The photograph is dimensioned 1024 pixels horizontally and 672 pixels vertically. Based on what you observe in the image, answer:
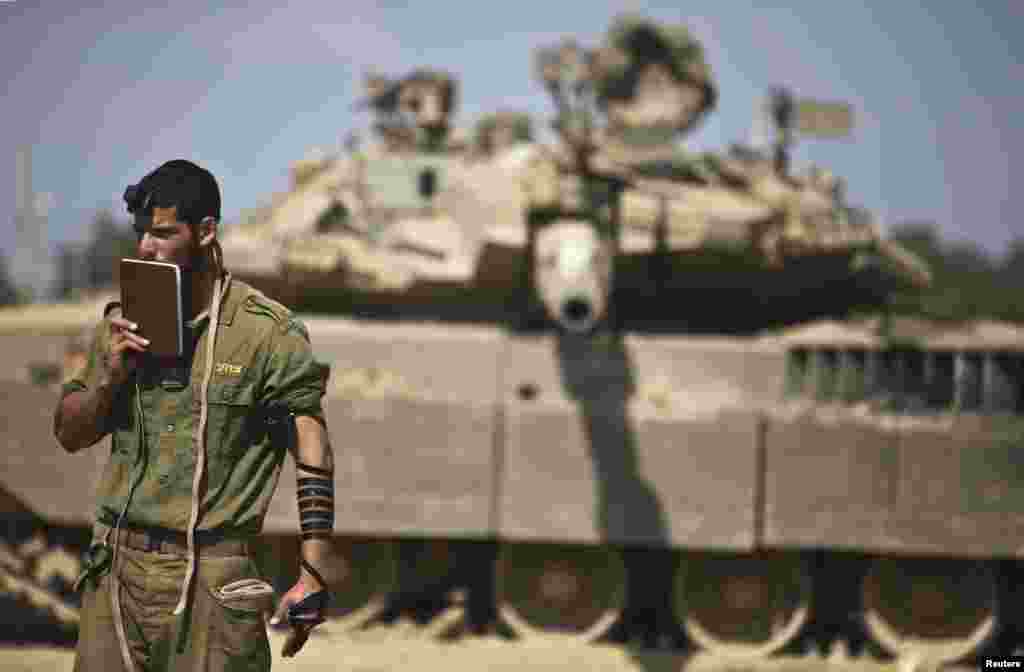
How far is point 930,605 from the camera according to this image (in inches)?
306

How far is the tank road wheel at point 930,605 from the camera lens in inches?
302

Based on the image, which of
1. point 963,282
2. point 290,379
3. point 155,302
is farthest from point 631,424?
point 963,282

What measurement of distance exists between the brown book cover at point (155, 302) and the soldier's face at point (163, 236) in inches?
1.9

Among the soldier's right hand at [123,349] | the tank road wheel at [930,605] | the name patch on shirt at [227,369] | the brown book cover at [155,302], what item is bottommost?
the tank road wheel at [930,605]

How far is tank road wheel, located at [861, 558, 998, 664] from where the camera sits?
7680 millimetres

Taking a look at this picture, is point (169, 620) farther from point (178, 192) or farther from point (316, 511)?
point (178, 192)

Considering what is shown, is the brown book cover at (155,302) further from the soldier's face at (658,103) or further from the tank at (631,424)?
the soldier's face at (658,103)

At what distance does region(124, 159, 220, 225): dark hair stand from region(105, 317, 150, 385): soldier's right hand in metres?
0.29

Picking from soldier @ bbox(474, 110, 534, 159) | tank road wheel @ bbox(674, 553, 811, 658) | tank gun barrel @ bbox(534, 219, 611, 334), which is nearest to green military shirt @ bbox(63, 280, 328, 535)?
tank gun barrel @ bbox(534, 219, 611, 334)

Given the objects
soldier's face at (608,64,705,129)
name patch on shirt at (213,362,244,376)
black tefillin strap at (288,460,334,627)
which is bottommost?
black tefillin strap at (288,460,334,627)

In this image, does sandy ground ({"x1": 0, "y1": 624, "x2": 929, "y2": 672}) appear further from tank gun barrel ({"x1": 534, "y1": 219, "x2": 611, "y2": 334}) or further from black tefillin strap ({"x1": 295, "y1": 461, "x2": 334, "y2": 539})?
black tefillin strap ({"x1": 295, "y1": 461, "x2": 334, "y2": 539})

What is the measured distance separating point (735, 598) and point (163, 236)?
5711 mm

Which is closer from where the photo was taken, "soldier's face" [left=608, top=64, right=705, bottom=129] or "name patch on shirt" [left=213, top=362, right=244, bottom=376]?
"name patch on shirt" [left=213, top=362, right=244, bottom=376]

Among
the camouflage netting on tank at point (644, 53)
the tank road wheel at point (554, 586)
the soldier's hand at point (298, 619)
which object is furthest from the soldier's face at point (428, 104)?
the soldier's hand at point (298, 619)
